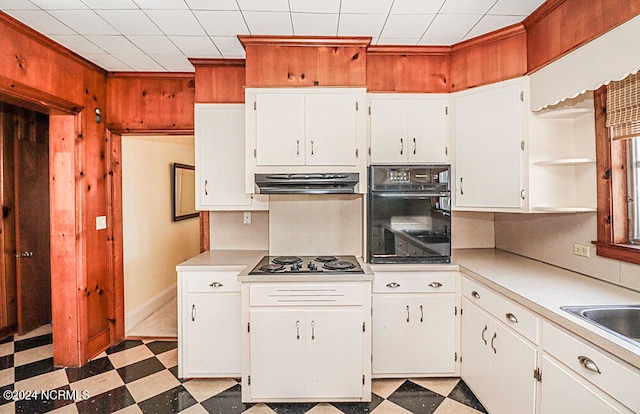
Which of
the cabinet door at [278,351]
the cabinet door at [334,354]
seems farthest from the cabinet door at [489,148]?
the cabinet door at [278,351]

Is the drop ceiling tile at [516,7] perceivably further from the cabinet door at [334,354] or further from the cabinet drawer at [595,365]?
the cabinet door at [334,354]

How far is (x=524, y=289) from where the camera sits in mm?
1857

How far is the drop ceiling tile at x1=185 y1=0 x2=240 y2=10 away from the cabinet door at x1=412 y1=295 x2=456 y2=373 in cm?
234

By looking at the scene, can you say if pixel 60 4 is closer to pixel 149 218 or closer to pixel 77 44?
pixel 77 44

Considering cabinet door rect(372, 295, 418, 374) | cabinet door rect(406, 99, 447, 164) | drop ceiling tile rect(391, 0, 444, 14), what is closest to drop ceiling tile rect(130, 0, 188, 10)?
drop ceiling tile rect(391, 0, 444, 14)

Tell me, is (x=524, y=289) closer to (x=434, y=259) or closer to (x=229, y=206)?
(x=434, y=259)

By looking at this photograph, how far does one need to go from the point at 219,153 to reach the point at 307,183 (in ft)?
2.90

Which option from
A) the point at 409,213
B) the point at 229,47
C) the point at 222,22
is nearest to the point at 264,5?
the point at 222,22

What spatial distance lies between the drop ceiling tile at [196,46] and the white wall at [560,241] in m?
2.87

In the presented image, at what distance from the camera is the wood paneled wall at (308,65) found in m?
2.55

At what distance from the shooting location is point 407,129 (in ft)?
8.71

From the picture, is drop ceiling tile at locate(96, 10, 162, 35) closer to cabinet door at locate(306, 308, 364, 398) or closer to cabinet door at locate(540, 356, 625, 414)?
cabinet door at locate(306, 308, 364, 398)

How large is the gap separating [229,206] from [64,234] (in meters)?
1.35

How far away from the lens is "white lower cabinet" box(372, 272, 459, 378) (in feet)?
8.16
